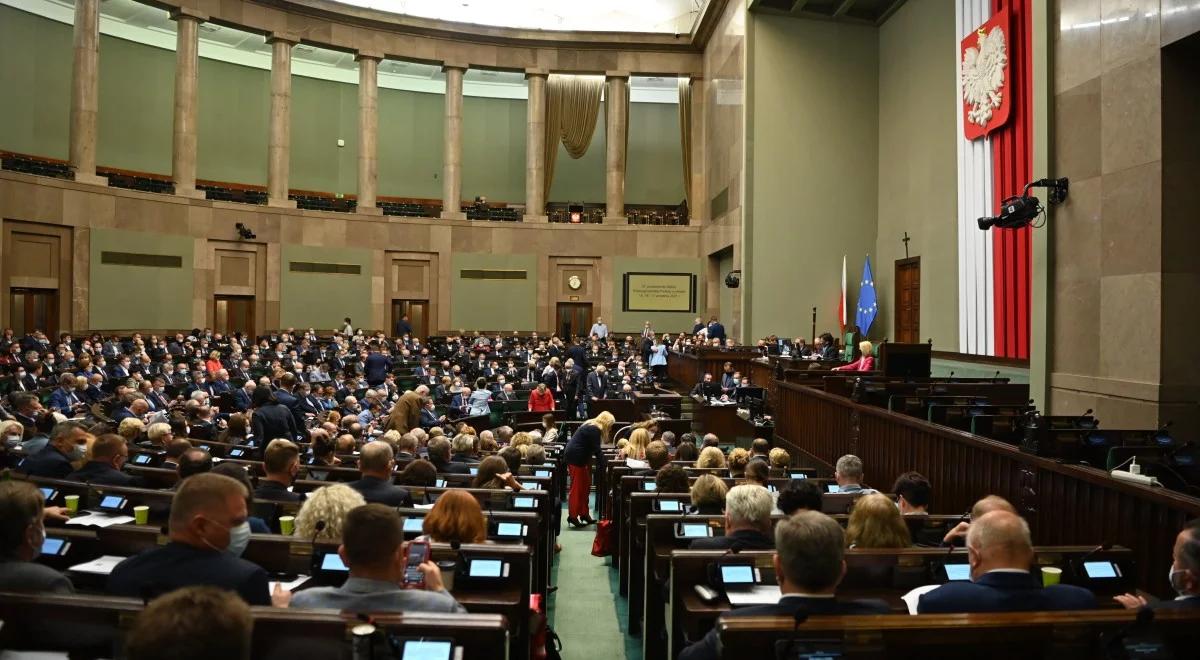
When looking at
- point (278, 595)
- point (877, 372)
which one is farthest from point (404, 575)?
point (877, 372)

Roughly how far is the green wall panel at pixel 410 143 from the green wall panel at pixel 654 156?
24.0ft

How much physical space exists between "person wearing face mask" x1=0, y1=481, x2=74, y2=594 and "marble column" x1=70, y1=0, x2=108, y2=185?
811 inches

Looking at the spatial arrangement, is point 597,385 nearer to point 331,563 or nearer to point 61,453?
point 61,453

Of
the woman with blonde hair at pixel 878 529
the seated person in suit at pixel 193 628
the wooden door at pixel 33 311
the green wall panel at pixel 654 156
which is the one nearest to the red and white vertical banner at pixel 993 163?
the woman with blonde hair at pixel 878 529

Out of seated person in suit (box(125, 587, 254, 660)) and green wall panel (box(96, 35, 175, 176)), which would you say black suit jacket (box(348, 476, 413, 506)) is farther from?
green wall panel (box(96, 35, 175, 176))

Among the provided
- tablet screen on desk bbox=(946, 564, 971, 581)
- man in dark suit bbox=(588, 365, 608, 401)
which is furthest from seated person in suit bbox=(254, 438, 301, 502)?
man in dark suit bbox=(588, 365, 608, 401)

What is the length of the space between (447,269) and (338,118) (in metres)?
7.77

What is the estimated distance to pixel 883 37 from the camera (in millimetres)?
20016

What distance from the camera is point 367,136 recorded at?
82.7 feet

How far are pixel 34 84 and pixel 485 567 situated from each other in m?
25.8

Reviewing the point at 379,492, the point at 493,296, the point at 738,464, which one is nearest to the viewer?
the point at 379,492

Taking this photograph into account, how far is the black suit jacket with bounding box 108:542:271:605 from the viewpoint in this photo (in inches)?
99.8

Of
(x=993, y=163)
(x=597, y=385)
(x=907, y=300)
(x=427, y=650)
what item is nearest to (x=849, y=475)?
(x=427, y=650)

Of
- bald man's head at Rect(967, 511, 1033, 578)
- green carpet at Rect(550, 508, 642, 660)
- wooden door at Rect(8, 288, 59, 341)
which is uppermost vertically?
wooden door at Rect(8, 288, 59, 341)
